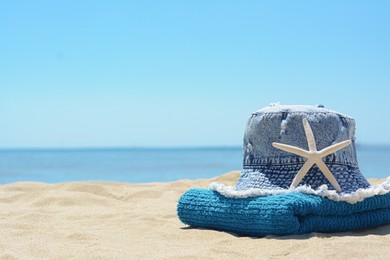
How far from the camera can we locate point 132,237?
3.68m

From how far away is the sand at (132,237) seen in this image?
303 centimetres

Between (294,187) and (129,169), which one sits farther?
(129,169)

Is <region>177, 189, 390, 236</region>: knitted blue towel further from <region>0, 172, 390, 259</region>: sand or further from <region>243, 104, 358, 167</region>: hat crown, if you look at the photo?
<region>243, 104, 358, 167</region>: hat crown

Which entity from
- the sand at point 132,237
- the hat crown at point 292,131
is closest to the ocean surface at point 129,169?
the hat crown at point 292,131

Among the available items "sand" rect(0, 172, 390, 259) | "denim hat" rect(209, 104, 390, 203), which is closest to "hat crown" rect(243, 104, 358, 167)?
"denim hat" rect(209, 104, 390, 203)

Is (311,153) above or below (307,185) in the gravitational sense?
above

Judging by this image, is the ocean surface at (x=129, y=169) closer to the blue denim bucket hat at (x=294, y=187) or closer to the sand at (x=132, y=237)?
the blue denim bucket hat at (x=294, y=187)

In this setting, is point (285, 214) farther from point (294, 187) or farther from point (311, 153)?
point (311, 153)

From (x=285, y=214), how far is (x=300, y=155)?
19.4 inches

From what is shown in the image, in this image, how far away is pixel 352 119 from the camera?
404 cm

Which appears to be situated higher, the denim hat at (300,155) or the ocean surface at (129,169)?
the denim hat at (300,155)

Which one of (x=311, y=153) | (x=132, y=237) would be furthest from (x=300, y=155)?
(x=132, y=237)

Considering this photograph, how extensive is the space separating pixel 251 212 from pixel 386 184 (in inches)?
43.3

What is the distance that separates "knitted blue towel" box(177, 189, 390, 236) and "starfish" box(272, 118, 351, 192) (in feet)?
0.57
